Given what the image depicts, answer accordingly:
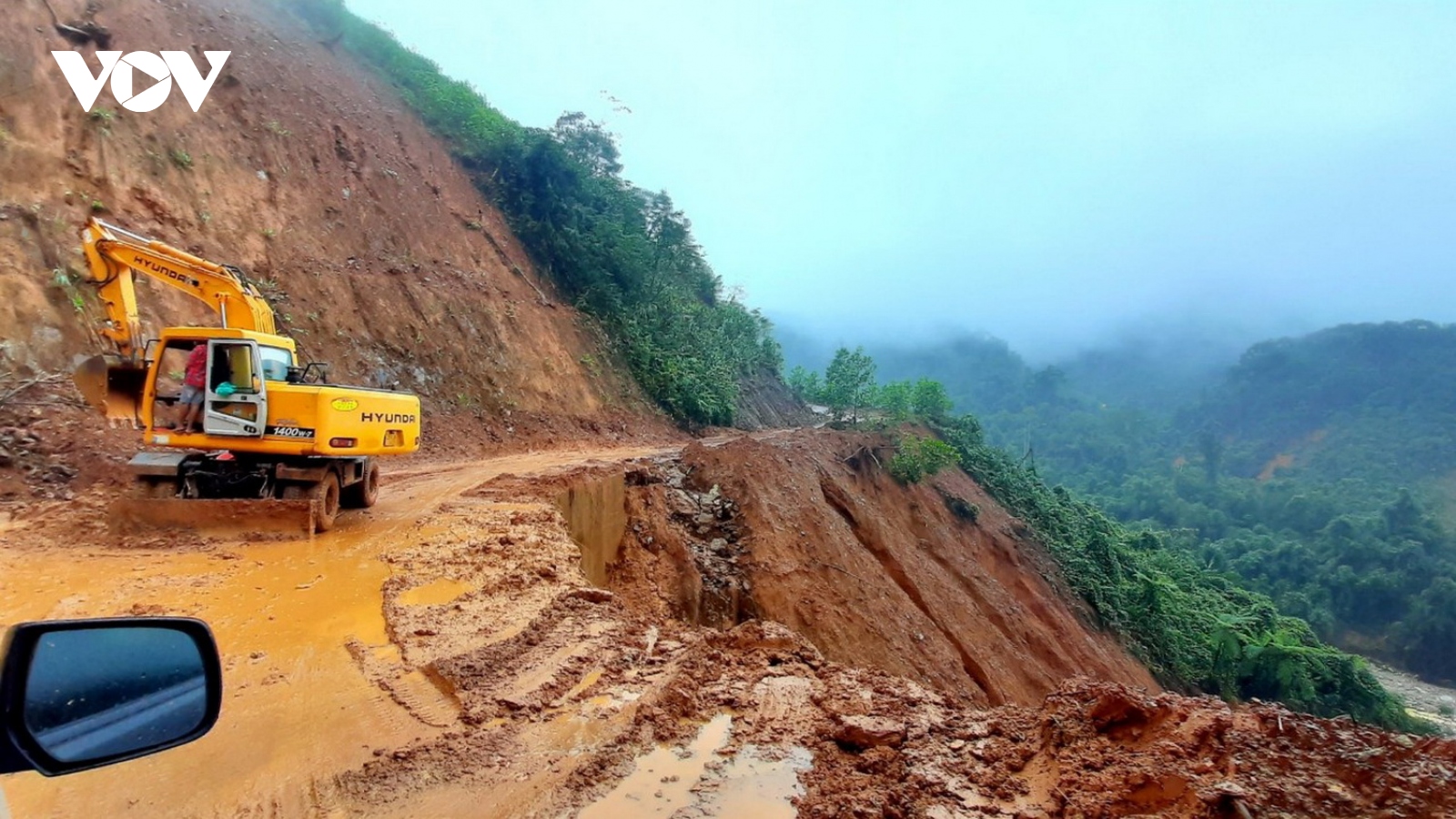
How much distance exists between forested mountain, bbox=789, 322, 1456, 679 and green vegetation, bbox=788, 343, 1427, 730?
8.43 metres

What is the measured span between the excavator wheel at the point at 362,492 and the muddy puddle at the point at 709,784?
7.03 meters

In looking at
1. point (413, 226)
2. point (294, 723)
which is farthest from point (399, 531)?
point (413, 226)

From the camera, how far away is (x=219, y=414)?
308 inches

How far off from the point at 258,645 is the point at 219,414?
3974mm

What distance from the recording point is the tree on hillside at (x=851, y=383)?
3125cm

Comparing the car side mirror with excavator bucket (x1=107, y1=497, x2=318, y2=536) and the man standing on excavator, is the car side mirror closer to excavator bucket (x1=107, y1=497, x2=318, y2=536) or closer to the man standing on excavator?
excavator bucket (x1=107, y1=497, x2=318, y2=536)

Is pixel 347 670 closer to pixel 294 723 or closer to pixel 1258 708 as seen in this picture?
pixel 294 723

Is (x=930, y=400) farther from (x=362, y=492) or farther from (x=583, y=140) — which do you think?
(x=362, y=492)

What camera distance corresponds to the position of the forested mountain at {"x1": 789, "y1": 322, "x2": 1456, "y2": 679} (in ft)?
132

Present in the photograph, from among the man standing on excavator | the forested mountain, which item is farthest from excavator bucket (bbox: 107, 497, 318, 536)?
the forested mountain

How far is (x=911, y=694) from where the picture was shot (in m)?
4.67

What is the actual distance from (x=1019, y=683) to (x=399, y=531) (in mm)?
12766

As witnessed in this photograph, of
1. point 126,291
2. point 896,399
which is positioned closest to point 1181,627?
point 896,399

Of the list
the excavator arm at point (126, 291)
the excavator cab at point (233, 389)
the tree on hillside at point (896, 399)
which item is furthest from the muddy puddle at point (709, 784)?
the tree on hillside at point (896, 399)
